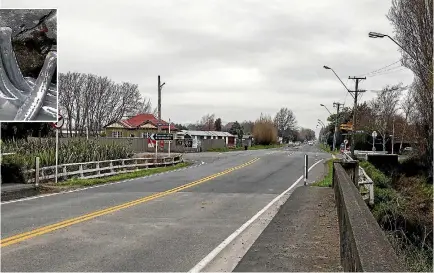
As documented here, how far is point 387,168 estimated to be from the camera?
37188 millimetres

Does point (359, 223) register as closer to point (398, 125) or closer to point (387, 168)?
point (387, 168)

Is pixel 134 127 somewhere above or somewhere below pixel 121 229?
above

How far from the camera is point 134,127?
9719cm

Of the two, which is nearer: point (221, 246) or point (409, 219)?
point (221, 246)

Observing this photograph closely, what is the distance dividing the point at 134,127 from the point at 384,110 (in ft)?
155

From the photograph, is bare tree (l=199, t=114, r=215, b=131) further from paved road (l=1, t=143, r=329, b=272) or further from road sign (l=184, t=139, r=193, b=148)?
paved road (l=1, t=143, r=329, b=272)

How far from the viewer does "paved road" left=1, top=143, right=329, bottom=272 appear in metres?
7.05

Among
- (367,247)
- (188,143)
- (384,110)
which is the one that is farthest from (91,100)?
(367,247)

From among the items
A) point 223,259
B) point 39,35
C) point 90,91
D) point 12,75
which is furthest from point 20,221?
point 90,91

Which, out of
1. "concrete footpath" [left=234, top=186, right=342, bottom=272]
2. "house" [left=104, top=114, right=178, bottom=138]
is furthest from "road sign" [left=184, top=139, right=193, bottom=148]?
"concrete footpath" [left=234, top=186, right=342, bottom=272]

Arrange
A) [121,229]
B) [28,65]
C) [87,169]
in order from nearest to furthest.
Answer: [121,229] < [28,65] < [87,169]

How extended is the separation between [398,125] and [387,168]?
33319 mm

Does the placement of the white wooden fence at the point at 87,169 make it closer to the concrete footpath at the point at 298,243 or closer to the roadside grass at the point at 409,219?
the concrete footpath at the point at 298,243

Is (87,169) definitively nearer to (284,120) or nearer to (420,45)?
(420,45)
